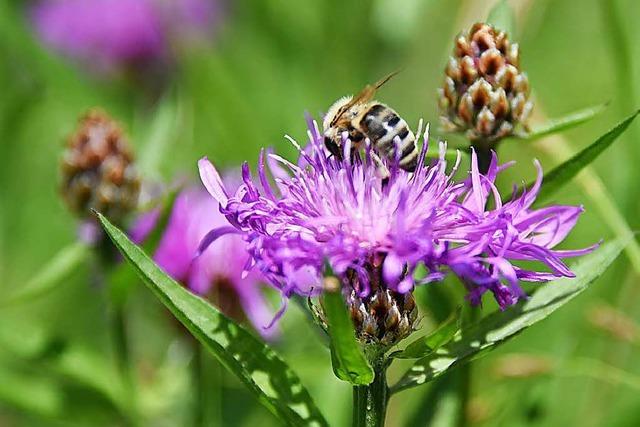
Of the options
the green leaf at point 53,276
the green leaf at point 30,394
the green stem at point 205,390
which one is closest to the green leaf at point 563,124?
the green stem at point 205,390

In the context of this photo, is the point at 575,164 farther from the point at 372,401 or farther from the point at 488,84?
the point at 372,401

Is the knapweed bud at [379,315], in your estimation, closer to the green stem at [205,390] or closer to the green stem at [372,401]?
the green stem at [372,401]

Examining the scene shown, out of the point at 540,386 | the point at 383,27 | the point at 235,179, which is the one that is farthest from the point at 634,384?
the point at 383,27

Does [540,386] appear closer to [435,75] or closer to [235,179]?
[235,179]

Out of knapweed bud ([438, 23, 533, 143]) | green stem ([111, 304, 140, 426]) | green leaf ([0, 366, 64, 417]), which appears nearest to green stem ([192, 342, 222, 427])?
green stem ([111, 304, 140, 426])

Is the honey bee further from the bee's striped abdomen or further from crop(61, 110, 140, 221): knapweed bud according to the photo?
crop(61, 110, 140, 221): knapweed bud
